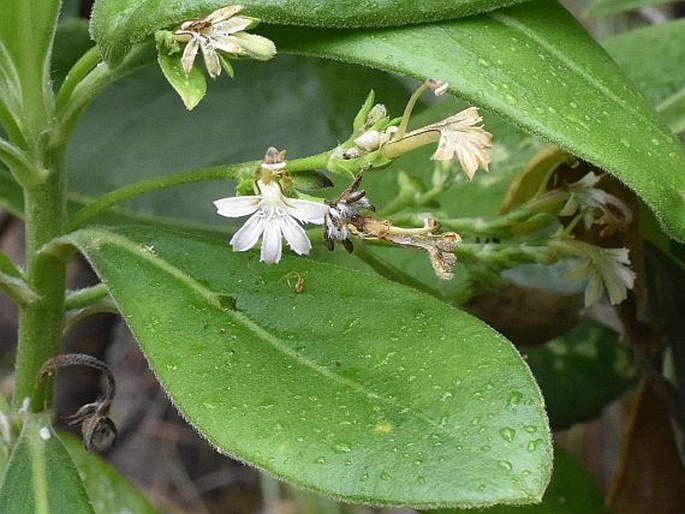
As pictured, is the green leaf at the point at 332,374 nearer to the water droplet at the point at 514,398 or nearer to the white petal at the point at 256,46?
the water droplet at the point at 514,398

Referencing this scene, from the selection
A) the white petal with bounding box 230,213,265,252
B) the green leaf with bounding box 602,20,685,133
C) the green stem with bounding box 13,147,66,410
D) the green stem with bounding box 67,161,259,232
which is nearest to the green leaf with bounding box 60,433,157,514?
the green stem with bounding box 13,147,66,410

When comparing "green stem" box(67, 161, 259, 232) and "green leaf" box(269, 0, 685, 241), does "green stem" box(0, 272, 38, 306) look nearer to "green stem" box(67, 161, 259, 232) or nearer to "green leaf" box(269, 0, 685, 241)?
"green stem" box(67, 161, 259, 232)

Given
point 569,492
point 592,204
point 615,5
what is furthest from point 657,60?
A: point 569,492

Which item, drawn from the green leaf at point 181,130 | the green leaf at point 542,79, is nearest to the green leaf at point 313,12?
the green leaf at point 542,79

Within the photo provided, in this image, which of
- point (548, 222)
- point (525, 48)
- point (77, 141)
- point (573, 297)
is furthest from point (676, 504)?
point (77, 141)

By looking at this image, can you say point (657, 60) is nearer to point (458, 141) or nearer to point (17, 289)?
point (458, 141)

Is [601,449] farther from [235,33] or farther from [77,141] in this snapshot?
[235,33]
